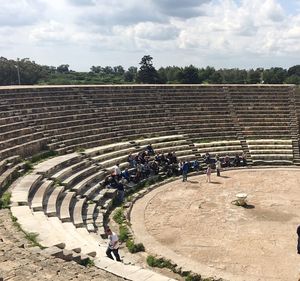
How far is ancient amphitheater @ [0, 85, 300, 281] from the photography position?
36.5 ft

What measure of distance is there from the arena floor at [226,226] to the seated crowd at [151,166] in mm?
1069

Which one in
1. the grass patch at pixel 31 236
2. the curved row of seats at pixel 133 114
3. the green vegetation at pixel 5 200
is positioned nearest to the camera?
the grass patch at pixel 31 236

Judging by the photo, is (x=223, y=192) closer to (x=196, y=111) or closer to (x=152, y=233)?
(x=152, y=233)

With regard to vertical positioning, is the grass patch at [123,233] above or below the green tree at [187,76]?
below

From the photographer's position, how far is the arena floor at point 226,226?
1280 cm

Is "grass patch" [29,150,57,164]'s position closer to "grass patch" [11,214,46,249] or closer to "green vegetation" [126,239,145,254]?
"green vegetation" [126,239,145,254]

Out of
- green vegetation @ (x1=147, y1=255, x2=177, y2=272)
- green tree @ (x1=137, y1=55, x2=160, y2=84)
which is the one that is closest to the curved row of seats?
green vegetation @ (x1=147, y1=255, x2=177, y2=272)

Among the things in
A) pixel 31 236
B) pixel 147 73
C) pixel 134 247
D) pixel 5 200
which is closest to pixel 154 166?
pixel 134 247

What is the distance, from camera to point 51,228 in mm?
11789

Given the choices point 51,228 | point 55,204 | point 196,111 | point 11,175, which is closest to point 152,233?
point 55,204

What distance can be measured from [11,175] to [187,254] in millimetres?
8058

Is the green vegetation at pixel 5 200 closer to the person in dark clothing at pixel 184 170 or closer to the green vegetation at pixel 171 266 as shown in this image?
the green vegetation at pixel 171 266

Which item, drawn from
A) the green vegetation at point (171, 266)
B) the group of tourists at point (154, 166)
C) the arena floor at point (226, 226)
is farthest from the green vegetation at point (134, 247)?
the group of tourists at point (154, 166)

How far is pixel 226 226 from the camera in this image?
53.0 feet
